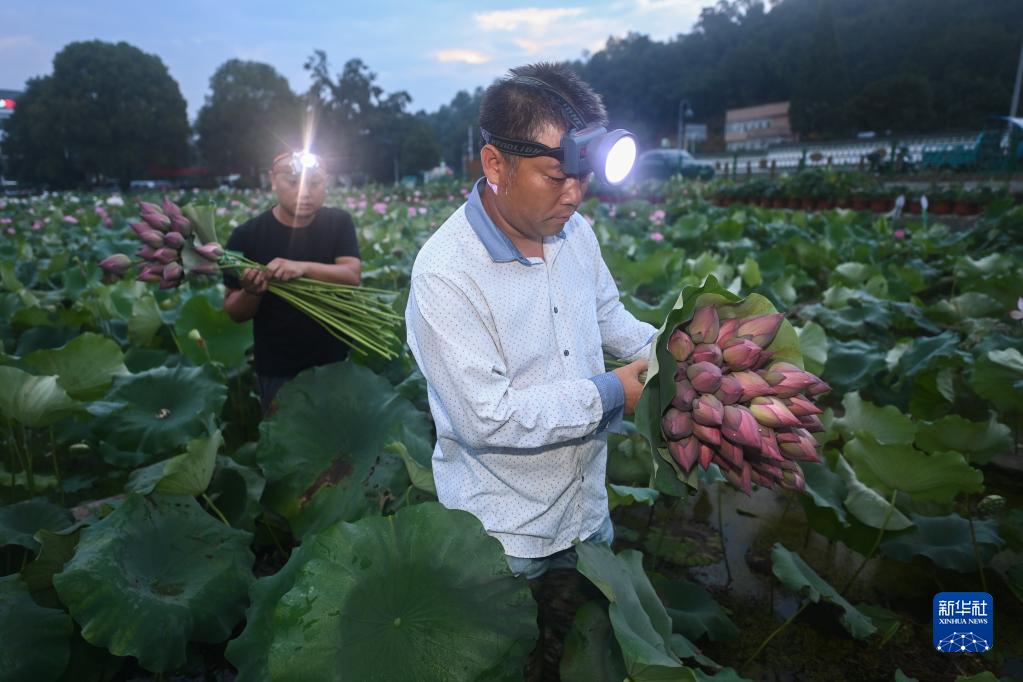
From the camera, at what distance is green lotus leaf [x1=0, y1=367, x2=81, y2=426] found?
1828 millimetres

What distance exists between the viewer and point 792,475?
1.06 m

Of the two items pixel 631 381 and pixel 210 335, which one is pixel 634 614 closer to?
pixel 631 381

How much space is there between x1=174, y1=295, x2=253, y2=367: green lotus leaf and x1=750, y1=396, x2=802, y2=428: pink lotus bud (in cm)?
238

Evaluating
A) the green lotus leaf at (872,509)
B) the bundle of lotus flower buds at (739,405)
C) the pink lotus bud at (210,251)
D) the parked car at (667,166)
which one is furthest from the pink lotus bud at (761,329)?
the parked car at (667,166)

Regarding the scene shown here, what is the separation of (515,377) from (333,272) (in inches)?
51.0

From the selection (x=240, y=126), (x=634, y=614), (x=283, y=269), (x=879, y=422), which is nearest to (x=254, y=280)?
(x=283, y=269)

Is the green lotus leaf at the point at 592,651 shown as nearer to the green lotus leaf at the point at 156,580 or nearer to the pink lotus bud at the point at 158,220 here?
the green lotus leaf at the point at 156,580

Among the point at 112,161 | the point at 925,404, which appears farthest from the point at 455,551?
the point at 112,161

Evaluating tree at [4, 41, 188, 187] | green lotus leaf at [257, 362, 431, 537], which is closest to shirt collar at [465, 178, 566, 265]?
green lotus leaf at [257, 362, 431, 537]

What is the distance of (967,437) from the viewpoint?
2.07 metres

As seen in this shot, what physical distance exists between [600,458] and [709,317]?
1.66 feet

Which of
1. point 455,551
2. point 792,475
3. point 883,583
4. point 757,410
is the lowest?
point 883,583

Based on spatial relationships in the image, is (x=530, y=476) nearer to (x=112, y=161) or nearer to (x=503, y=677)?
(x=503, y=677)

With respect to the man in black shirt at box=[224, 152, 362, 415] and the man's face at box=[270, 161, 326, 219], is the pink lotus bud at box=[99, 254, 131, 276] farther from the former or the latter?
the man's face at box=[270, 161, 326, 219]
